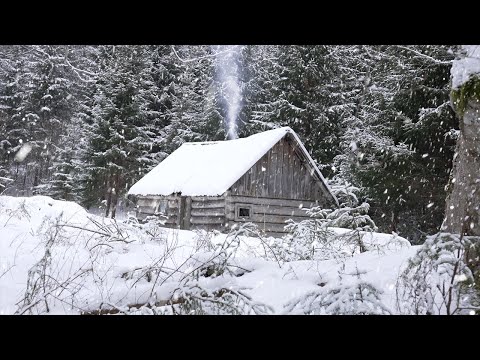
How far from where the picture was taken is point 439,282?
3.22 meters

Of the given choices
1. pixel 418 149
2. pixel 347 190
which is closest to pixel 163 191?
pixel 418 149

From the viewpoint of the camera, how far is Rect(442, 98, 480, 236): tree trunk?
4.21m

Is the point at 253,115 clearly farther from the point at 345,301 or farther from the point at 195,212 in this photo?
the point at 345,301

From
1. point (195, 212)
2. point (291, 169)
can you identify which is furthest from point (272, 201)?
point (195, 212)

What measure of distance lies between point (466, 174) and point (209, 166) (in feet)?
42.8

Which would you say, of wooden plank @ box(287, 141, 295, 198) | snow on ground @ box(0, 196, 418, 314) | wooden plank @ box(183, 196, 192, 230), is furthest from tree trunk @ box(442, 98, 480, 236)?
wooden plank @ box(183, 196, 192, 230)

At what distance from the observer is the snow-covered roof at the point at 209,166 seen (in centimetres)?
1531

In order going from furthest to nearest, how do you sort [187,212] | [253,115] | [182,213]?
[253,115] → [182,213] → [187,212]

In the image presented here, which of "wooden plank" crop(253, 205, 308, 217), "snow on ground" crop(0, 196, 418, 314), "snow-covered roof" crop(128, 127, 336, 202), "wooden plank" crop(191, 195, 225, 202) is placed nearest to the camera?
"snow on ground" crop(0, 196, 418, 314)

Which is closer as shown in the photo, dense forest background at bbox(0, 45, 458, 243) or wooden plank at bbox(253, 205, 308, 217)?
dense forest background at bbox(0, 45, 458, 243)

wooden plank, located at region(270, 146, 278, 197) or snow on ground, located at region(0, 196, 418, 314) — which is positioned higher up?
wooden plank, located at region(270, 146, 278, 197)

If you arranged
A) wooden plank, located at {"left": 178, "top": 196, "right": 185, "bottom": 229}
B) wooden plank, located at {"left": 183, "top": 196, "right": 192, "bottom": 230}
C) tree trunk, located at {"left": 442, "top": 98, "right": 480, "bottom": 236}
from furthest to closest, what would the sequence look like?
1. wooden plank, located at {"left": 178, "top": 196, "right": 185, "bottom": 229}
2. wooden plank, located at {"left": 183, "top": 196, "right": 192, "bottom": 230}
3. tree trunk, located at {"left": 442, "top": 98, "right": 480, "bottom": 236}

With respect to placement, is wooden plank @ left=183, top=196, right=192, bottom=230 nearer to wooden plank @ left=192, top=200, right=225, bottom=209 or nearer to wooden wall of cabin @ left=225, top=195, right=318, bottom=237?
wooden plank @ left=192, top=200, right=225, bottom=209
